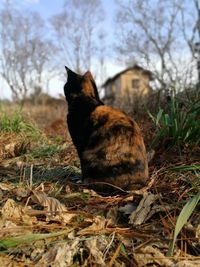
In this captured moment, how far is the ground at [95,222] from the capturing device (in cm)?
190

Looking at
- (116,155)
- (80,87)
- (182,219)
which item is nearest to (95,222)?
(182,219)

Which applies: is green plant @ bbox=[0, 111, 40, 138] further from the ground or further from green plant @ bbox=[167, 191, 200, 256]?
green plant @ bbox=[167, 191, 200, 256]

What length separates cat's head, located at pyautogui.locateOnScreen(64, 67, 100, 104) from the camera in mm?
3510

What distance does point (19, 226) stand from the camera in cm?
210

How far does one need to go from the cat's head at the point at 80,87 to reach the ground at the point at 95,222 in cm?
81

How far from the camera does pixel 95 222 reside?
2.18m

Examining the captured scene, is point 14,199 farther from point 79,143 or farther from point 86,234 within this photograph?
point 79,143

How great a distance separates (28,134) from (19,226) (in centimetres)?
381

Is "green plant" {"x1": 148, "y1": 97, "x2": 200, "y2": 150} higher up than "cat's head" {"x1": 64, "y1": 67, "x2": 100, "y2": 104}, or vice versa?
"cat's head" {"x1": 64, "y1": 67, "x2": 100, "y2": 104}

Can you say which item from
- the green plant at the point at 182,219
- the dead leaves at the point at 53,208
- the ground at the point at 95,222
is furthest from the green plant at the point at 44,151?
the green plant at the point at 182,219

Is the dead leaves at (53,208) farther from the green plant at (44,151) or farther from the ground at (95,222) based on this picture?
the green plant at (44,151)

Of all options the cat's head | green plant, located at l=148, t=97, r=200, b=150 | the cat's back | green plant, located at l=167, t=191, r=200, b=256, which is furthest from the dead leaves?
green plant, located at l=148, t=97, r=200, b=150

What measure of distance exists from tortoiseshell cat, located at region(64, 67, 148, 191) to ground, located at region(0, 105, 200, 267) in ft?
0.38

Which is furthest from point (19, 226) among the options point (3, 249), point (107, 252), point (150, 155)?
point (150, 155)
